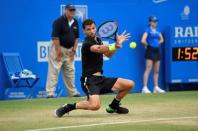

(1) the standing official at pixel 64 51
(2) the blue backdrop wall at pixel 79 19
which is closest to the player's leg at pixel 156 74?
(2) the blue backdrop wall at pixel 79 19

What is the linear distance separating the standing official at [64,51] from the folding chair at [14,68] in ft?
1.96

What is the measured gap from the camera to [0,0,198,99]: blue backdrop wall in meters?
15.9

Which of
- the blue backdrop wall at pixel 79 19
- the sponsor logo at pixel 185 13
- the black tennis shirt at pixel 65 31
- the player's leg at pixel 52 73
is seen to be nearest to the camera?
the black tennis shirt at pixel 65 31

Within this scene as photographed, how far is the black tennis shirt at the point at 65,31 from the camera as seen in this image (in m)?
15.2

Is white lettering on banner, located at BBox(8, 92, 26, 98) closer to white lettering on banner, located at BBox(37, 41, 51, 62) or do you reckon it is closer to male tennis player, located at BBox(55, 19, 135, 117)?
white lettering on banner, located at BBox(37, 41, 51, 62)

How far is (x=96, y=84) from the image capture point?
11.3 metres

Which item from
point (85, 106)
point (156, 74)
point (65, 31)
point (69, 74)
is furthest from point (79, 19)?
point (85, 106)

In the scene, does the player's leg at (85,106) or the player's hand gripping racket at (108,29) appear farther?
the player's hand gripping racket at (108,29)

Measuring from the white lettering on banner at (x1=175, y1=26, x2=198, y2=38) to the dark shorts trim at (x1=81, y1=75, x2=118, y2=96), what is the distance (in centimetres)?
703

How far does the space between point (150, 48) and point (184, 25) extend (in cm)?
145

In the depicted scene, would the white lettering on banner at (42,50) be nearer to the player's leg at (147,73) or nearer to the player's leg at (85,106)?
the player's leg at (147,73)

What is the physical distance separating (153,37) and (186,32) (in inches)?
51.8

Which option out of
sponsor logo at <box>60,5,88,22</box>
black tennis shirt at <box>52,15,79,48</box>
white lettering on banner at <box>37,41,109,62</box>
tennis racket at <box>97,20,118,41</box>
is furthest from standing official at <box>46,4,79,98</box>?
tennis racket at <box>97,20,118,41</box>

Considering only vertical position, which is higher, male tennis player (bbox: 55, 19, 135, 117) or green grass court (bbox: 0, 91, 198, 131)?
male tennis player (bbox: 55, 19, 135, 117)
